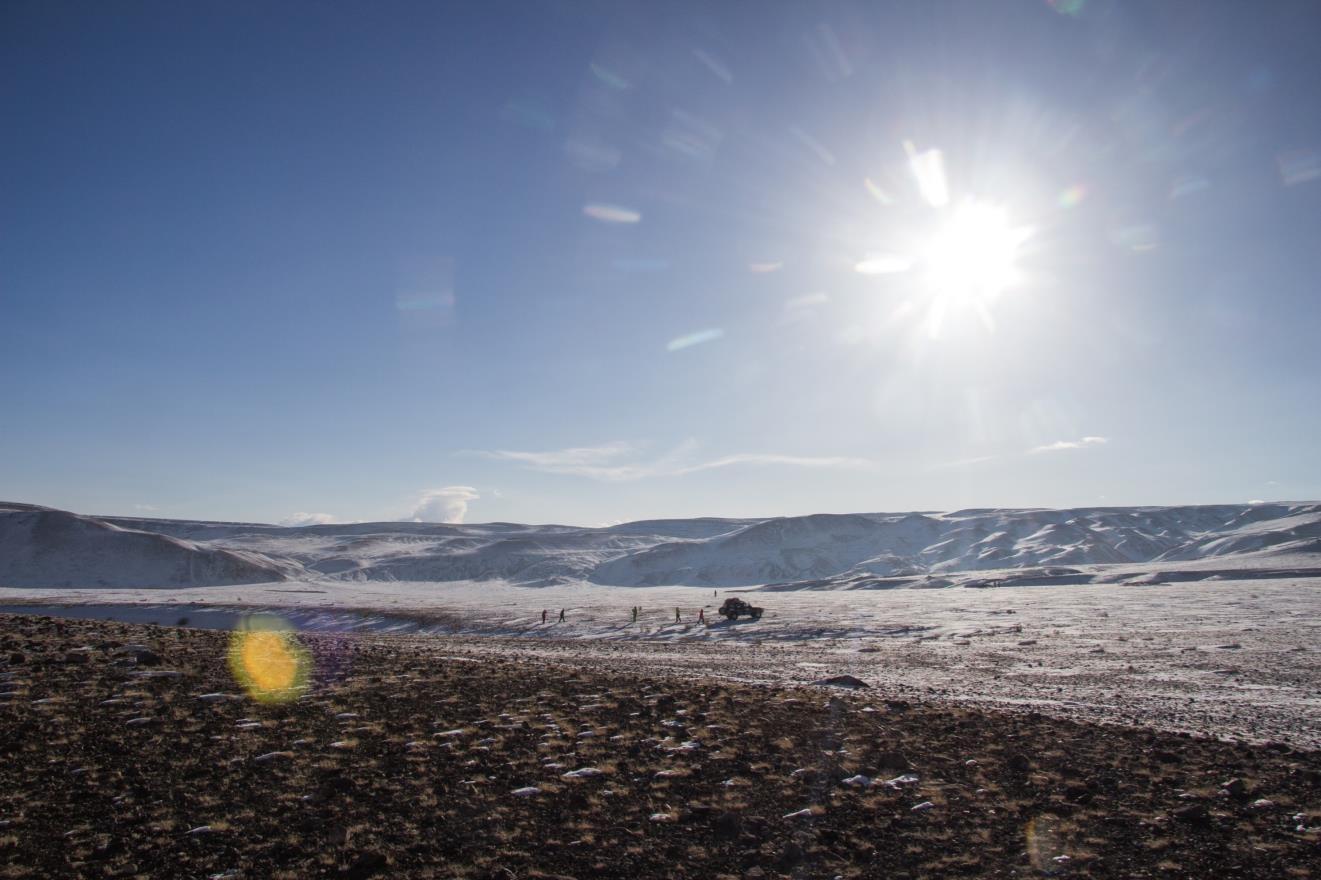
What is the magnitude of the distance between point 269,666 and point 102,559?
146m

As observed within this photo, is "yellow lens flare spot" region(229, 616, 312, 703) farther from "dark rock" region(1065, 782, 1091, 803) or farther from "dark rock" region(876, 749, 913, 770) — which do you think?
"dark rock" region(1065, 782, 1091, 803)

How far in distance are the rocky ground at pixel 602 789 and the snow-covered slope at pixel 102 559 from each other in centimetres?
13495

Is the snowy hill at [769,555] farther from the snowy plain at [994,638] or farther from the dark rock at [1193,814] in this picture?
the dark rock at [1193,814]

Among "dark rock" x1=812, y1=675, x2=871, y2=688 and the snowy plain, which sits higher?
"dark rock" x1=812, y1=675, x2=871, y2=688

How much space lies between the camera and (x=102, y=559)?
4966 inches

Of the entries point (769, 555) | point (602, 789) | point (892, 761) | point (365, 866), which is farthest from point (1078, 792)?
Answer: point (769, 555)

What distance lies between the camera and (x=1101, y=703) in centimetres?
1551

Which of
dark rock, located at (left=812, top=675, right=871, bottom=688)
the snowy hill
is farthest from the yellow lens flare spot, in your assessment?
the snowy hill

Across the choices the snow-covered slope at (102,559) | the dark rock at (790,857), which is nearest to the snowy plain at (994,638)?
the snow-covered slope at (102,559)

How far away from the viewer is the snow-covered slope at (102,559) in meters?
119

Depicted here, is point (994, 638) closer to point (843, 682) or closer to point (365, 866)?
point (843, 682)

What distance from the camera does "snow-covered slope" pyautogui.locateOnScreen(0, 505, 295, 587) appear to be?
391ft

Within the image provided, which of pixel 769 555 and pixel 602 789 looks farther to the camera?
pixel 769 555

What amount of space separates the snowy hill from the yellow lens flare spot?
9186 cm
